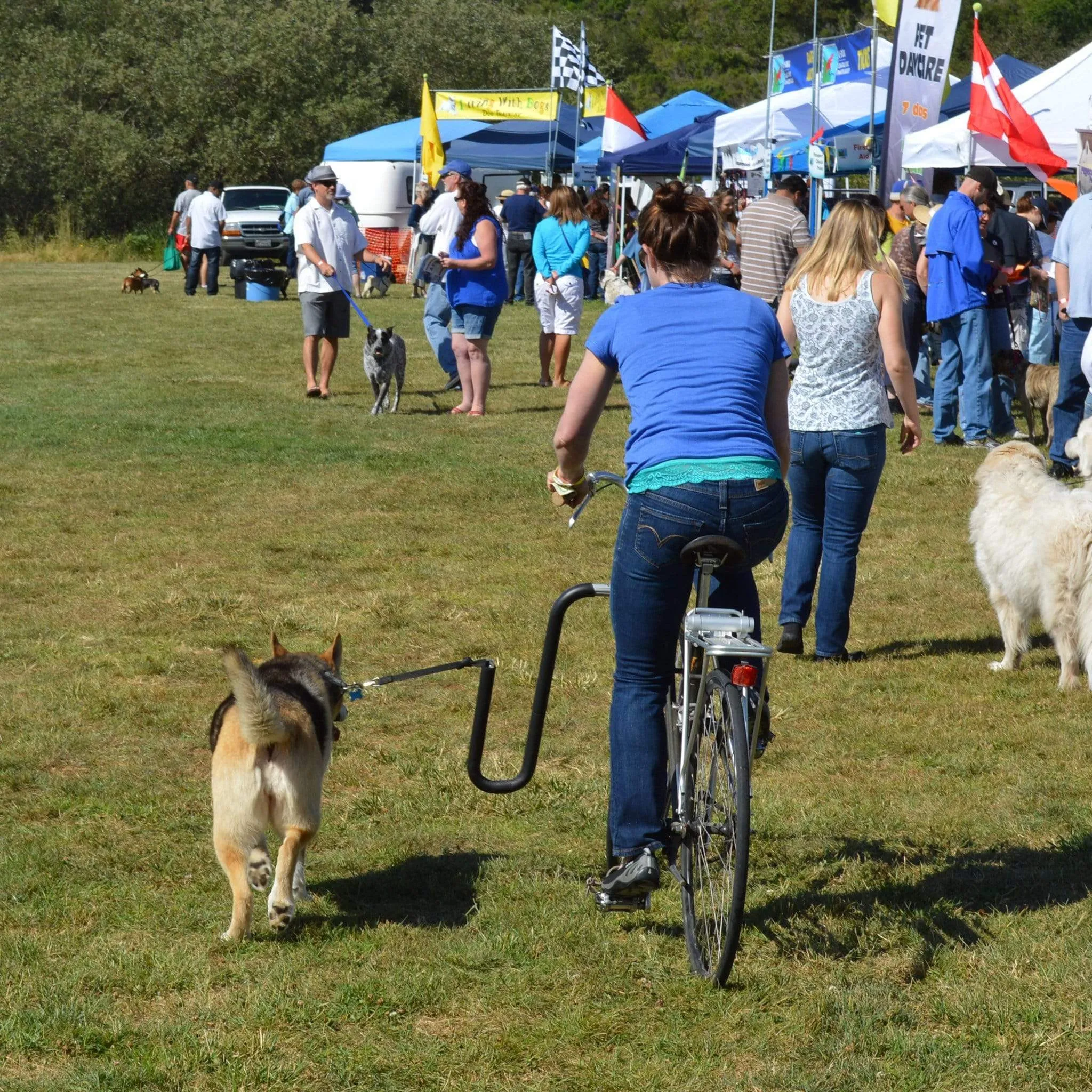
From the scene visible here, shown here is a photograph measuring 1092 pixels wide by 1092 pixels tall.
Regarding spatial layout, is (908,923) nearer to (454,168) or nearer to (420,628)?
(420,628)

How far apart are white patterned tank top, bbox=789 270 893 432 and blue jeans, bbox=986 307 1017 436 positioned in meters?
5.93

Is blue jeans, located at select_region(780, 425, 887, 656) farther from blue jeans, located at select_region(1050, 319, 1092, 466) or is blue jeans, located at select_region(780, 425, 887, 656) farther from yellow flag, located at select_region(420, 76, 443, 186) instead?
yellow flag, located at select_region(420, 76, 443, 186)

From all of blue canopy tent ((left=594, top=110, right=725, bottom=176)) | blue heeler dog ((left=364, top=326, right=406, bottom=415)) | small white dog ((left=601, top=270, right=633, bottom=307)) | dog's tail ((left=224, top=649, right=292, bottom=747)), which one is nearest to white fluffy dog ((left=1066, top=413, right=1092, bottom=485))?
dog's tail ((left=224, top=649, right=292, bottom=747))

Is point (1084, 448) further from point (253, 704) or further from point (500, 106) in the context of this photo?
point (500, 106)

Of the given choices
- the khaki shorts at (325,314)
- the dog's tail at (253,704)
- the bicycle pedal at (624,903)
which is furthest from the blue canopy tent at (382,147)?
the bicycle pedal at (624,903)

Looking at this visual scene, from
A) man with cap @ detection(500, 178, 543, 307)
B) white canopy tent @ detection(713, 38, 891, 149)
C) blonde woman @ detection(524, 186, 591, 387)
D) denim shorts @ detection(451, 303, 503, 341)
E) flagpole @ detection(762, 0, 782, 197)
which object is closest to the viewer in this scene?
denim shorts @ detection(451, 303, 503, 341)

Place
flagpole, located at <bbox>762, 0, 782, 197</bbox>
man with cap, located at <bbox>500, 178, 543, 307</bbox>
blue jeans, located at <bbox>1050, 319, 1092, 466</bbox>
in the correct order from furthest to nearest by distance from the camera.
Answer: man with cap, located at <bbox>500, 178, 543, 307</bbox> < flagpole, located at <bbox>762, 0, 782, 197</bbox> < blue jeans, located at <bbox>1050, 319, 1092, 466</bbox>

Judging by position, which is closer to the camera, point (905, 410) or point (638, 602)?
point (638, 602)

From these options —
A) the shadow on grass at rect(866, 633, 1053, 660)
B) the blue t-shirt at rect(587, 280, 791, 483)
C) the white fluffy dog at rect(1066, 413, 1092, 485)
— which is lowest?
the shadow on grass at rect(866, 633, 1053, 660)

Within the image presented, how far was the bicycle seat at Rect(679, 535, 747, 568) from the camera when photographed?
11.2 ft

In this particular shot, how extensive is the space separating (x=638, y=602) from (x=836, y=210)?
121 inches

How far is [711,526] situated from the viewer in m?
3.47

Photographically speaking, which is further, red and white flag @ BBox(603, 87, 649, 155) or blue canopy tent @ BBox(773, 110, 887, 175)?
red and white flag @ BBox(603, 87, 649, 155)

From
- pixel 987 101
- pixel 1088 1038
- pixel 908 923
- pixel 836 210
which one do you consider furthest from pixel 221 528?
pixel 987 101
